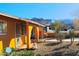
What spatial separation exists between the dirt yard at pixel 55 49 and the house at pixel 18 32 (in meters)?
0.15

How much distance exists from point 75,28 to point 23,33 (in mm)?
794

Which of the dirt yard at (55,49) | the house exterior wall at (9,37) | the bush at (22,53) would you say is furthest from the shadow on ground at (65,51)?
the house exterior wall at (9,37)

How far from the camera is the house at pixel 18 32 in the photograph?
5012 mm

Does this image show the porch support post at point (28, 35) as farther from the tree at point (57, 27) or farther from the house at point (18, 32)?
the tree at point (57, 27)

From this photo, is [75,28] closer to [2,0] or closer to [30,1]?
[30,1]

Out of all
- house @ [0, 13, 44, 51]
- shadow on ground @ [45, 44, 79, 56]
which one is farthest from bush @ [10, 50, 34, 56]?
shadow on ground @ [45, 44, 79, 56]

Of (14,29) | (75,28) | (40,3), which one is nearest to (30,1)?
(40,3)

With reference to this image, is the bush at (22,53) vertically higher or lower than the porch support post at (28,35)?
lower

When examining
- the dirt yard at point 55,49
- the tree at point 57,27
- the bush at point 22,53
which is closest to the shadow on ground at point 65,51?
the dirt yard at point 55,49

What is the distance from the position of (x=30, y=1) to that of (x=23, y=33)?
1.63ft

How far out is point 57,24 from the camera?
16.5 feet

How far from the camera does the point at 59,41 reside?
505 centimetres

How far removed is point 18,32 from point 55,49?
2.03ft

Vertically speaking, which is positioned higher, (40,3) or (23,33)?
(40,3)
